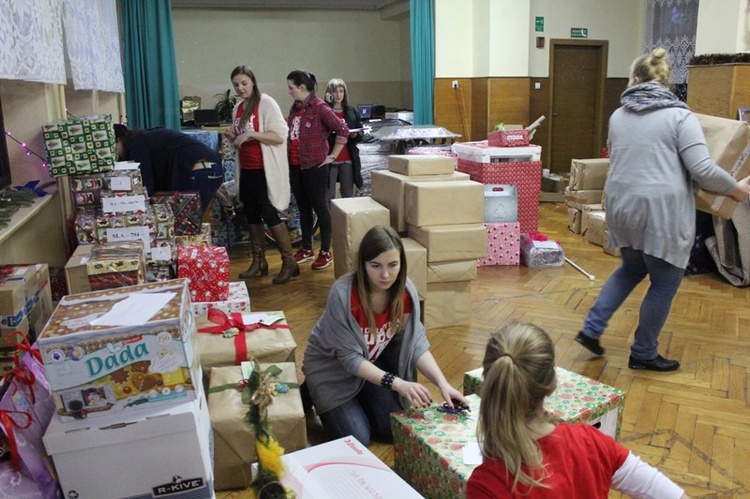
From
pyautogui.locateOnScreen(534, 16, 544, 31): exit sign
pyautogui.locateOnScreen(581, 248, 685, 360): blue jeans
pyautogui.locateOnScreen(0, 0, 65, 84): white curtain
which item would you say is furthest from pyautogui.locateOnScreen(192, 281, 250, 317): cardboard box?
pyautogui.locateOnScreen(534, 16, 544, 31): exit sign

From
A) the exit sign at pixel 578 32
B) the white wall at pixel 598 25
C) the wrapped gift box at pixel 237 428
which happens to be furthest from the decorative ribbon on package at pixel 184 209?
the exit sign at pixel 578 32

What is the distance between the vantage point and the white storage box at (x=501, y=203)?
15.1 ft

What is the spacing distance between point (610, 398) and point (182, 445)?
4.32ft

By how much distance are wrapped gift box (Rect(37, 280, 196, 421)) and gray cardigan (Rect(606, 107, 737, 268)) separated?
199cm

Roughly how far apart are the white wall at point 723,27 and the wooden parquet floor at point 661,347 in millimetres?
1646

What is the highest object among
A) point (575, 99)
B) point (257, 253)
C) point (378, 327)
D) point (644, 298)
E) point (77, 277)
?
point (575, 99)

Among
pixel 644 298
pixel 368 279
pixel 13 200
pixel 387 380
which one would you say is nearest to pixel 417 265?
pixel 644 298

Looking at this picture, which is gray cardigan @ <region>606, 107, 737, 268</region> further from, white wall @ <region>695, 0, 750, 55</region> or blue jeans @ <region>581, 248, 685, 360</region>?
white wall @ <region>695, 0, 750, 55</region>

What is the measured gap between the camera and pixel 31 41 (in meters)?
2.42

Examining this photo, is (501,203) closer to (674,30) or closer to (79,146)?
(79,146)

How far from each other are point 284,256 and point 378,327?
7.56ft

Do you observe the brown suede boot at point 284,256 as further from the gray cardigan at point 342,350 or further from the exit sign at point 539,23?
the exit sign at point 539,23

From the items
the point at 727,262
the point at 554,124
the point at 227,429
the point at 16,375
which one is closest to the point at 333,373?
Answer: the point at 227,429

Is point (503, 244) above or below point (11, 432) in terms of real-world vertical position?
below
